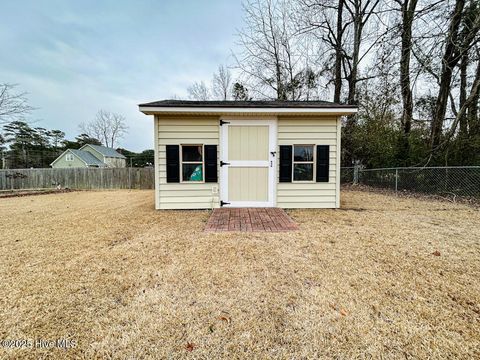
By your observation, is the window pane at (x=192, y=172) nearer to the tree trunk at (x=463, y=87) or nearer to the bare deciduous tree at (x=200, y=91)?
the tree trunk at (x=463, y=87)

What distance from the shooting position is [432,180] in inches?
287

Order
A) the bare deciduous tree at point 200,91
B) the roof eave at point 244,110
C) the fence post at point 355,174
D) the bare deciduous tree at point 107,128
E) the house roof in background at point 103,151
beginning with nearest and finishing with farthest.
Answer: the roof eave at point 244,110
the fence post at point 355,174
the bare deciduous tree at point 200,91
the house roof in background at point 103,151
the bare deciduous tree at point 107,128

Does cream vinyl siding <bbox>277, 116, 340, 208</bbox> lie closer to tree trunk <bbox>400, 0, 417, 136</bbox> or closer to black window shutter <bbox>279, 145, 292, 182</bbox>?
black window shutter <bbox>279, 145, 292, 182</bbox>

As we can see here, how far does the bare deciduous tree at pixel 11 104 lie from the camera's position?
446 inches

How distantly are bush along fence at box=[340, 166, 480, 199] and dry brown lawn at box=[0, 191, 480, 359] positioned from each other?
375 cm

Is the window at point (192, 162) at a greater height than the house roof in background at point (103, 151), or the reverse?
the house roof in background at point (103, 151)

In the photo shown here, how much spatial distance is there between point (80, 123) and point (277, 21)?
30.5 m

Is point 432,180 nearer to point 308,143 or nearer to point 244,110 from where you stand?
point 308,143

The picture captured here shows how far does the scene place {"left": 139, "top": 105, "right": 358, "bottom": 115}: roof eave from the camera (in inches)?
198

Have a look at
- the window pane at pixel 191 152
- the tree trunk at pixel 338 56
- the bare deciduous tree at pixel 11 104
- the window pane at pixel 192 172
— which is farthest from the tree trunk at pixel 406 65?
the bare deciduous tree at pixel 11 104

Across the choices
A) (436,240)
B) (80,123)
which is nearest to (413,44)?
(436,240)

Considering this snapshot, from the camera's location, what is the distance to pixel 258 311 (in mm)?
1735

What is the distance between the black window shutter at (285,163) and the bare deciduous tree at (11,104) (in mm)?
13959

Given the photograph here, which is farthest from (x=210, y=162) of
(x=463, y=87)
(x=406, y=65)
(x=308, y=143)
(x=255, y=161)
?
(x=463, y=87)
